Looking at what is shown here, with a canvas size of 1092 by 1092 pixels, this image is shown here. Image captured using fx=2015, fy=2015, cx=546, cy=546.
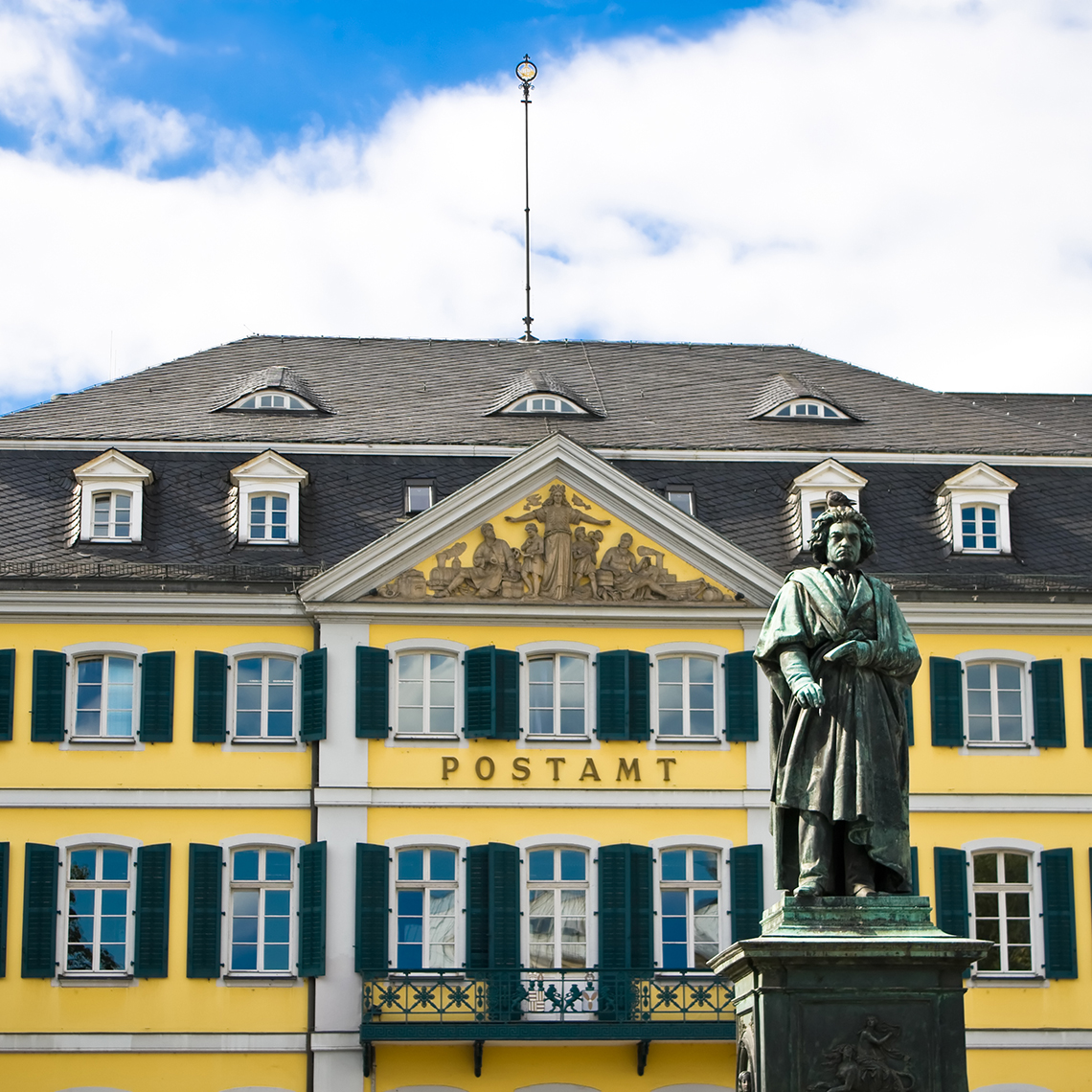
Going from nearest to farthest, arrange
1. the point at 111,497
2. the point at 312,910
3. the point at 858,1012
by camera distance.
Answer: the point at 858,1012, the point at 312,910, the point at 111,497

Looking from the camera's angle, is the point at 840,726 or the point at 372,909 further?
the point at 372,909

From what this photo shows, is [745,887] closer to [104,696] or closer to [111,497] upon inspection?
[104,696]

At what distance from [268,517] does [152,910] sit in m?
5.99

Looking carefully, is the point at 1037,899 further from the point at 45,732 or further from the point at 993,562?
the point at 45,732

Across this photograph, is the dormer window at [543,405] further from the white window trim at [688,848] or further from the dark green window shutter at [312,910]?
the dark green window shutter at [312,910]

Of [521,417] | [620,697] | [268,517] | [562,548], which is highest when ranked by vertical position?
[521,417]

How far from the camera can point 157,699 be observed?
92.4 ft

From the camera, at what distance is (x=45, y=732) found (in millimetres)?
28000

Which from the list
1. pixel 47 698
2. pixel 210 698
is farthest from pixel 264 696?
pixel 47 698

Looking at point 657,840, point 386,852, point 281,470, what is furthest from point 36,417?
point 657,840

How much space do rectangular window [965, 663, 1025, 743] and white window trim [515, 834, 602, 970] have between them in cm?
585

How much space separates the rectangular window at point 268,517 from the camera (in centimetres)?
2959

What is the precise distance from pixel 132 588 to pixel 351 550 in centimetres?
317

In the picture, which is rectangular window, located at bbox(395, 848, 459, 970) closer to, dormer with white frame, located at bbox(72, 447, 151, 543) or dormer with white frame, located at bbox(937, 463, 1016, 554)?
dormer with white frame, located at bbox(72, 447, 151, 543)
